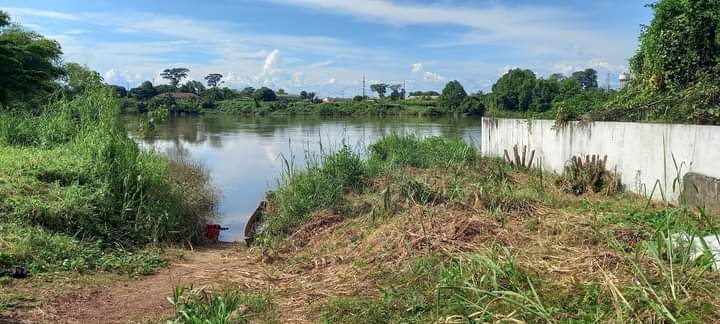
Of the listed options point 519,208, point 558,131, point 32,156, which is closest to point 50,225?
point 32,156

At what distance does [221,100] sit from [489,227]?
66.6 m

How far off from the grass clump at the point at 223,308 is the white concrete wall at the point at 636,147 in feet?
10.4

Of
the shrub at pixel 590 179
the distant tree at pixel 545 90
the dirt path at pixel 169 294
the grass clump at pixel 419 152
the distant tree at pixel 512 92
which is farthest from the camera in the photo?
the distant tree at pixel 512 92

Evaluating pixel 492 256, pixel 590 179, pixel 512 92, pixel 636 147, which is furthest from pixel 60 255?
pixel 512 92

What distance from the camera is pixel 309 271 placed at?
4391 mm

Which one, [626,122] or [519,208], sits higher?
[626,122]

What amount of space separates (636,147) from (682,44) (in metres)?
2.44

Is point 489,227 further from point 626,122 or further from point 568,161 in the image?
point 568,161

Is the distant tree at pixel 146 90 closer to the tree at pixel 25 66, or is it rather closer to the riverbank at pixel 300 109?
the riverbank at pixel 300 109

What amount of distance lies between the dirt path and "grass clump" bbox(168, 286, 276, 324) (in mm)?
113

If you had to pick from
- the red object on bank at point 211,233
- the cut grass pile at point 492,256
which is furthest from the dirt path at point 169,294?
the red object on bank at point 211,233

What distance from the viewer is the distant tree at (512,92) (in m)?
25.3

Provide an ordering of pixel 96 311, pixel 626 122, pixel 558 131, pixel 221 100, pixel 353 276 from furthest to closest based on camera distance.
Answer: pixel 221 100, pixel 558 131, pixel 626 122, pixel 353 276, pixel 96 311

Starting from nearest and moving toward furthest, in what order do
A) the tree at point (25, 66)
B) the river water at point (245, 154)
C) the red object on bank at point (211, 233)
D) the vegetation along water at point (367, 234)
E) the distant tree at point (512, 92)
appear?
1. the vegetation along water at point (367, 234)
2. the red object on bank at point (211, 233)
3. the river water at point (245, 154)
4. the tree at point (25, 66)
5. the distant tree at point (512, 92)
